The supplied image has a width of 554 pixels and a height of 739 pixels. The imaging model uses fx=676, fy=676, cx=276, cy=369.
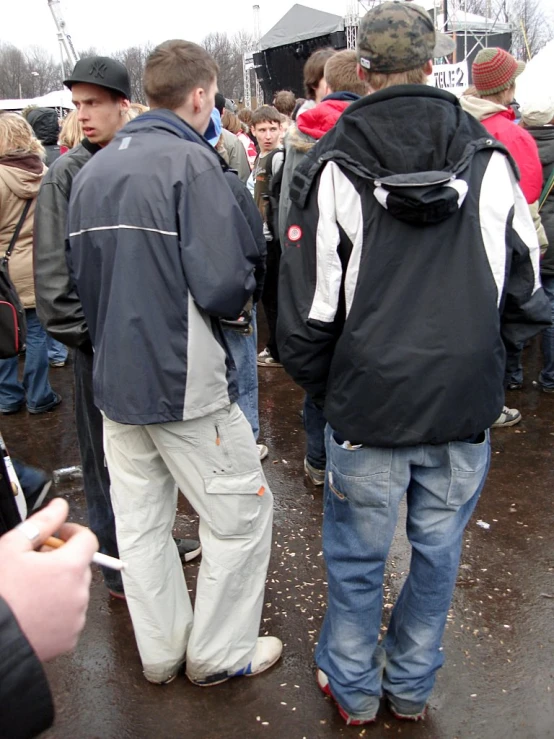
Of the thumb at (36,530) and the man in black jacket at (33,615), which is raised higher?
the thumb at (36,530)

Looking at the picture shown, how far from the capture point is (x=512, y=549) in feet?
11.2

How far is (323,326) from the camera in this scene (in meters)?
2.09

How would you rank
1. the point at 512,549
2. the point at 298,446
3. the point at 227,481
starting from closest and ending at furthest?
1. the point at 227,481
2. the point at 512,549
3. the point at 298,446

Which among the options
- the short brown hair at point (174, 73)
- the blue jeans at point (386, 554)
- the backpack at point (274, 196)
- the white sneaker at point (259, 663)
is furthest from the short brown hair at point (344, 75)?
the white sneaker at point (259, 663)

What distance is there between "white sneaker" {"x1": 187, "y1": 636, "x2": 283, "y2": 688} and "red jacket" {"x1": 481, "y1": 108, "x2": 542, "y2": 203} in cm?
310

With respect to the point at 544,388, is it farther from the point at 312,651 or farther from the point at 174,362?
the point at 174,362

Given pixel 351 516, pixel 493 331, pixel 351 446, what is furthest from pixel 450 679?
pixel 493 331

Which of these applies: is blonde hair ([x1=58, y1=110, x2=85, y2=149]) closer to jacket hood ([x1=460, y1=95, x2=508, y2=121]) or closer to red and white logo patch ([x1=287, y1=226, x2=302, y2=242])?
red and white logo patch ([x1=287, y1=226, x2=302, y2=242])

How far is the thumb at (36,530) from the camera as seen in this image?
0.99 meters

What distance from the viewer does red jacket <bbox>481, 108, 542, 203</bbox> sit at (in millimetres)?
4291

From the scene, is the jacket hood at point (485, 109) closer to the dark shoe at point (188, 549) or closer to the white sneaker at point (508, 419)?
the white sneaker at point (508, 419)

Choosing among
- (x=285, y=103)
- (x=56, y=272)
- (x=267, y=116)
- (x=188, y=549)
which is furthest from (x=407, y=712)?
(x=285, y=103)

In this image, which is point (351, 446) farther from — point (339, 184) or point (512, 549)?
point (512, 549)

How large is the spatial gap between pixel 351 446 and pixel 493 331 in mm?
555
